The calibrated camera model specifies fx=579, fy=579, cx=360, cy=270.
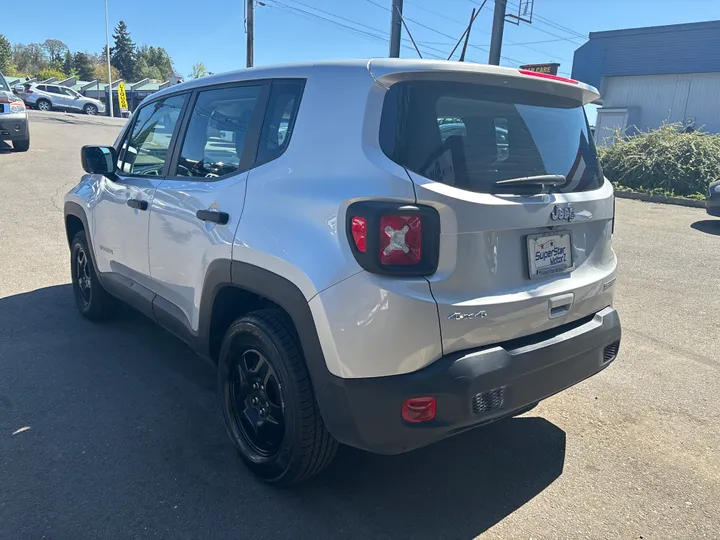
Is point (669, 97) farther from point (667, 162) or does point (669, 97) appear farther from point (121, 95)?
point (121, 95)

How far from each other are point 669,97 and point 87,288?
30.2m

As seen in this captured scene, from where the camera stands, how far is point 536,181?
2494mm

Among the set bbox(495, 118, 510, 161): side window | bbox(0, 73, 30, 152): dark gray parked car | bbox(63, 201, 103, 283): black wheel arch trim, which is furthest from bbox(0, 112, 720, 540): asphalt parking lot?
bbox(0, 73, 30, 152): dark gray parked car

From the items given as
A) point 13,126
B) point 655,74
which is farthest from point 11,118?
point 655,74

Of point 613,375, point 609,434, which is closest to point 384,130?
point 609,434

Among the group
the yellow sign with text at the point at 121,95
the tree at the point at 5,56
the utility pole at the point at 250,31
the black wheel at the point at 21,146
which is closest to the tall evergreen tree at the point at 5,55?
the tree at the point at 5,56

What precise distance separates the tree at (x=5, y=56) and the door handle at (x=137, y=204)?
89.4m

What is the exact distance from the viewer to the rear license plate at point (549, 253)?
2484 millimetres

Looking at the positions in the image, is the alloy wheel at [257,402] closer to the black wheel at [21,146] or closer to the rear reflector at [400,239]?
the rear reflector at [400,239]

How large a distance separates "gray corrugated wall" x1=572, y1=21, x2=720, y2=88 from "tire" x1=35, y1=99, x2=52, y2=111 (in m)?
31.6

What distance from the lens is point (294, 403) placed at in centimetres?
244

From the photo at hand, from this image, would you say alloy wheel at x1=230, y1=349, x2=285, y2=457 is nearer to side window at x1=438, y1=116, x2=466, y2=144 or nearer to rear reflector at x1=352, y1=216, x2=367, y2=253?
rear reflector at x1=352, y1=216, x2=367, y2=253

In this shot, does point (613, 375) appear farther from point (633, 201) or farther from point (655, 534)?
point (633, 201)

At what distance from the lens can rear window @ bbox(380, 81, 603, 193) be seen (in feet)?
7.48
